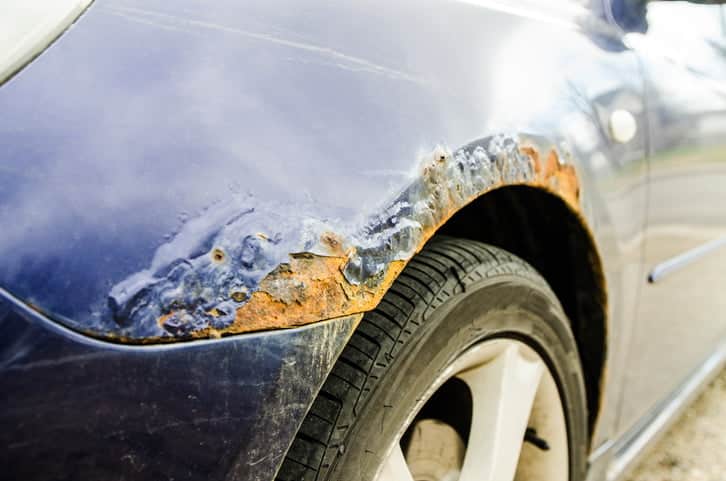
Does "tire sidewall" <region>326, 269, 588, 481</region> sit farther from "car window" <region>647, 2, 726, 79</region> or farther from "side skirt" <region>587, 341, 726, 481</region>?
"car window" <region>647, 2, 726, 79</region>

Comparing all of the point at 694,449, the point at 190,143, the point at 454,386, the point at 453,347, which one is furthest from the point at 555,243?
the point at 694,449

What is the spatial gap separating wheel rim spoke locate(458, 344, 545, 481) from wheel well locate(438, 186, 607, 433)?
26cm

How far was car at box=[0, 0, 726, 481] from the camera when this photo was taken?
0.65m

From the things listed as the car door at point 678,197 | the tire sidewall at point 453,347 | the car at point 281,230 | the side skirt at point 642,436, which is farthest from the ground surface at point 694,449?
the car at point 281,230

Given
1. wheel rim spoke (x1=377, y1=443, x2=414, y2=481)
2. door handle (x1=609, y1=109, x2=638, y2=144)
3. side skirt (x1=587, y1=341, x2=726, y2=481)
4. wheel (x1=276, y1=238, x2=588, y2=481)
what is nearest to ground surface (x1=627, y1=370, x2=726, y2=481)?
side skirt (x1=587, y1=341, x2=726, y2=481)

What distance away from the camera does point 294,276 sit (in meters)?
0.72

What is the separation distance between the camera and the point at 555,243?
1.34 metres

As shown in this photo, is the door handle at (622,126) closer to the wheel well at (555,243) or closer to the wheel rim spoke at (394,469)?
the wheel well at (555,243)

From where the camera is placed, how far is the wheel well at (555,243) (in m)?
1.25

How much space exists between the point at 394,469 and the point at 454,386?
32cm

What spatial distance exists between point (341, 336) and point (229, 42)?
0.35 meters

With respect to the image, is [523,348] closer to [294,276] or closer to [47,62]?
[294,276]

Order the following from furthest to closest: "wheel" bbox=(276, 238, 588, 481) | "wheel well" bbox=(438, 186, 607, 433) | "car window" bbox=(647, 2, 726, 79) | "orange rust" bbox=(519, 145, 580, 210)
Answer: "car window" bbox=(647, 2, 726, 79) → "wheel well" bbox=(438, 186, 607, 433) → "orange rust" bbox=(519, 145, 580, 210) → "wheel" bbox=(276, 238, 588, 481)

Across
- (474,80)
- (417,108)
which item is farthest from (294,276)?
(474,80)
